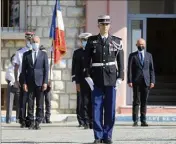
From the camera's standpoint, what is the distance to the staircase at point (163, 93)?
1834 cm

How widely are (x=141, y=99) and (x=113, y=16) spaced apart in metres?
3.87

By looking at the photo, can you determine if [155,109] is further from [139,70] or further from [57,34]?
[57,34]

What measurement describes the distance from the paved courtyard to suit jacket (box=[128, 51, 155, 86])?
1.08 m

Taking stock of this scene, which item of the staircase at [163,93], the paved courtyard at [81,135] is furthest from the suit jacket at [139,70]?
the staircase at [163,93]

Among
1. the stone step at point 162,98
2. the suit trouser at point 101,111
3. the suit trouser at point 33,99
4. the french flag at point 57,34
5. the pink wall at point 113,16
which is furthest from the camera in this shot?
the stone step at point 162,98

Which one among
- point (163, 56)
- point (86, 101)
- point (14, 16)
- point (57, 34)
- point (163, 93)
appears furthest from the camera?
point (163, 56)

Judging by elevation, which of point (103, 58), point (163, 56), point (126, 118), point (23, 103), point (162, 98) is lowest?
point (126, 118)

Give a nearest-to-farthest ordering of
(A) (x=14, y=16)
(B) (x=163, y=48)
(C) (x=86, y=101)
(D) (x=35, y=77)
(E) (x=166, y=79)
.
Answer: (C) (x=86, y=101) < (D) (x=35, y=77) < (A) (x=14, y=16) < (E) (x=166, y=79) < (B) (x=163, y=48)

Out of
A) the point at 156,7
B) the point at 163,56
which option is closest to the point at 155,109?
the point at 156,7

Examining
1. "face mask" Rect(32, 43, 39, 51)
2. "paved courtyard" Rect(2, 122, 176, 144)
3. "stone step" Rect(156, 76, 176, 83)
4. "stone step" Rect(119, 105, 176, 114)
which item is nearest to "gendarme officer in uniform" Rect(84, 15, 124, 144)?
"paved courtyard" Rect(2, 122, 176, 144)

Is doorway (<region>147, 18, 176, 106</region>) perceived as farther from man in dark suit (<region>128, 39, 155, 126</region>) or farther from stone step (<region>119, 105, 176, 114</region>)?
man in dark suit (<region>128, 39, 155, 126</region>)

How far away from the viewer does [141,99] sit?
1381cm

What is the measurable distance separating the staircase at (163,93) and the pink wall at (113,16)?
59.5 inches

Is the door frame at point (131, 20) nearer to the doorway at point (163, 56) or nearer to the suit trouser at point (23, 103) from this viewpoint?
the doorway at point (163, 56)
